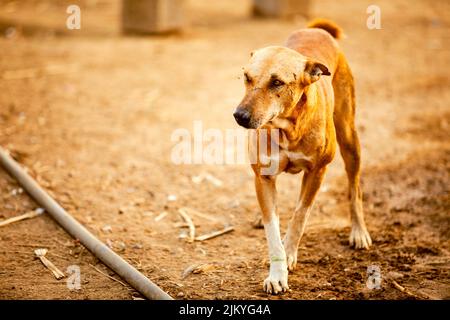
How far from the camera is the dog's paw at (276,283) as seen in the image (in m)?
4.00

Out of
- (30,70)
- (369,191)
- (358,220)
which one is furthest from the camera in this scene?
(30,70)

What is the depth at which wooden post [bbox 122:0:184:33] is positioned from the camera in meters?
10.8

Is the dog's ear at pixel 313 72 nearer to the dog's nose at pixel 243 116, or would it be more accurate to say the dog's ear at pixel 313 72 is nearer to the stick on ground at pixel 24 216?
the dog's nose at pixel 243 116

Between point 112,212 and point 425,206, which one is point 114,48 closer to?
point 112,212

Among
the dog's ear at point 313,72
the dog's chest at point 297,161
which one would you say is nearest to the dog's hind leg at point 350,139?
the dog's chest at point 297,161

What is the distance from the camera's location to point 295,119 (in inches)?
157

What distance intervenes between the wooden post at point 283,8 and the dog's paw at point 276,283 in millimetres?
9482

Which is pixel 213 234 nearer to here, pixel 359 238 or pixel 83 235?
pixel 83 235

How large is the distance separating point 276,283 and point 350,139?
1424 millimetres

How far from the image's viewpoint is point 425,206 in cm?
542

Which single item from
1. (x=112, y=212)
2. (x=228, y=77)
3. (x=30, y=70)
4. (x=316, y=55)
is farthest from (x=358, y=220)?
(x=30, y=70)

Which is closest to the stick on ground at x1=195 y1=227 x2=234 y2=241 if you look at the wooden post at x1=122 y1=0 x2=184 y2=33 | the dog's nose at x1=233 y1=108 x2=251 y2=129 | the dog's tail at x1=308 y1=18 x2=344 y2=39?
the dog's nose at x1=233 y1=108 x2=251 y2=129
